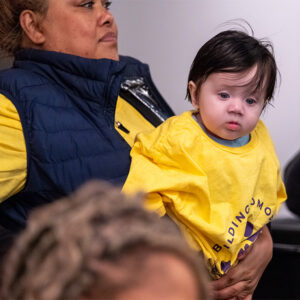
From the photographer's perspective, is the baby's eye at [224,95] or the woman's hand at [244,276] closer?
the baby's eye at [224,95]

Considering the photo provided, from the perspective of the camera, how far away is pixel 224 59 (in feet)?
3.43

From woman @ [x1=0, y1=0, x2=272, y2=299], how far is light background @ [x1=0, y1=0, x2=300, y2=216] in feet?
1.75

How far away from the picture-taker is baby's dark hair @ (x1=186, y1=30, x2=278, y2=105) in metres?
1.05

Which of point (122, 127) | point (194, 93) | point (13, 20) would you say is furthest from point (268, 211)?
point (13, 20)

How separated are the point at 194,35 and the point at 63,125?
97 cm

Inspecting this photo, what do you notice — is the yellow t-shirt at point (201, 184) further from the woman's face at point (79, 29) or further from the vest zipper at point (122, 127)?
the woman's face at point (79, 29)

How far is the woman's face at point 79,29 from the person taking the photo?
1347mm

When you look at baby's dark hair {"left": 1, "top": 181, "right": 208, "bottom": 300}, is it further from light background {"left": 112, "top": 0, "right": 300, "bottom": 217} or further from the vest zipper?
light background {"left": 112, "top": 0, "right": 300, "bottom": 217}

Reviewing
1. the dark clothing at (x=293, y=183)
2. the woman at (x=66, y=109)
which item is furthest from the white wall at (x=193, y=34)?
the woman at (x=66, y=109)

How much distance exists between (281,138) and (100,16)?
106cm

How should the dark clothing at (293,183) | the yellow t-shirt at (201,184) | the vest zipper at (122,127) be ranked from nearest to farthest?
1. the yellow t-shirt at (201,184)
2. the vest zipper at (122,127)
3. the dark clothing at (293,183)

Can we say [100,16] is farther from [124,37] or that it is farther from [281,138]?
[281,138]

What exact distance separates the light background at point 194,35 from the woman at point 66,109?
529 mm

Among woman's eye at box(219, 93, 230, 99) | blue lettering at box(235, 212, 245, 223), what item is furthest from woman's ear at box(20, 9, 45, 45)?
blue lettering at box(235, 212, 245, 223)
